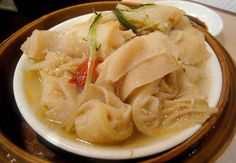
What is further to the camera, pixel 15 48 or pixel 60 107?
pixel 15 48

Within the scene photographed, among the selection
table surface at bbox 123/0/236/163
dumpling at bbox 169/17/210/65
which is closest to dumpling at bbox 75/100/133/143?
dumpling at bbox 169/17/210/65

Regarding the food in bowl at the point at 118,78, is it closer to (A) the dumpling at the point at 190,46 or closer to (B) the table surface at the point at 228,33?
→ (A) the dumpling at the point at 190,46

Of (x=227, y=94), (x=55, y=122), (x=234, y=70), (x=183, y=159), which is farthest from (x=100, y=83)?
(x=234, y=70)

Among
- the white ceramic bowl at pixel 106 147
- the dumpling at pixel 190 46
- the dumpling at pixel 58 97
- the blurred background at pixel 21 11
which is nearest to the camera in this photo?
the white ceramic bowl at pixel 106 147

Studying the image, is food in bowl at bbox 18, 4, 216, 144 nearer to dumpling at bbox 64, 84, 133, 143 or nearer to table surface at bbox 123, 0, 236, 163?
dumpling at bbox 64, 84, 133, 143

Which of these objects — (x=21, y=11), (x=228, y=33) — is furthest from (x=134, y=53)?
(x=21, y=11)

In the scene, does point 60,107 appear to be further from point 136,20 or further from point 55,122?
point 136,20

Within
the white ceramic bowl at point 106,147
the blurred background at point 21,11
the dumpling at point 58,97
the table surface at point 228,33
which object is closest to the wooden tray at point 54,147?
the white ceramic bowl at point 106,147
